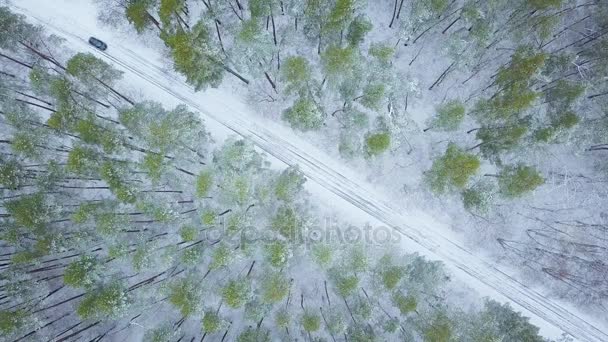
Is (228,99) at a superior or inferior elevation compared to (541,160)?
A: inferior

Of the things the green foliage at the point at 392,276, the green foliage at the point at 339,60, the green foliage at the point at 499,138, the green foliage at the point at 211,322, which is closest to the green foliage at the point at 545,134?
the green foliage at the point at 499,138

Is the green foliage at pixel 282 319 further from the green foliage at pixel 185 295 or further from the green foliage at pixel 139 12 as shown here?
the green foliage at pixel 139 12

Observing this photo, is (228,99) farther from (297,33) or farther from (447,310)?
(447,310)

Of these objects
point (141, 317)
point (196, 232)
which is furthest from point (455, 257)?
point (141, 317)

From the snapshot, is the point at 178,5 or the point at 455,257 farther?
the point at 455,257

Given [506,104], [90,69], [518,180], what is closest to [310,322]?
[518,180]

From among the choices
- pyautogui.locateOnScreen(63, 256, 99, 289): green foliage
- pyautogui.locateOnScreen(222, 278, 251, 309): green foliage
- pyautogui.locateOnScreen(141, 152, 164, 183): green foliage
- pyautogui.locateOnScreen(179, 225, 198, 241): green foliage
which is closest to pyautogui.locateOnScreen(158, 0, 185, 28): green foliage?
pyautogui.locateOnScreen(141, 152, 164, 183): green foliage

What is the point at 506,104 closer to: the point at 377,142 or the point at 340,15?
the point at 377,142

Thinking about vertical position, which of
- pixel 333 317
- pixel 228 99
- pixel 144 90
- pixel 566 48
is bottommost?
pixel 333 317
